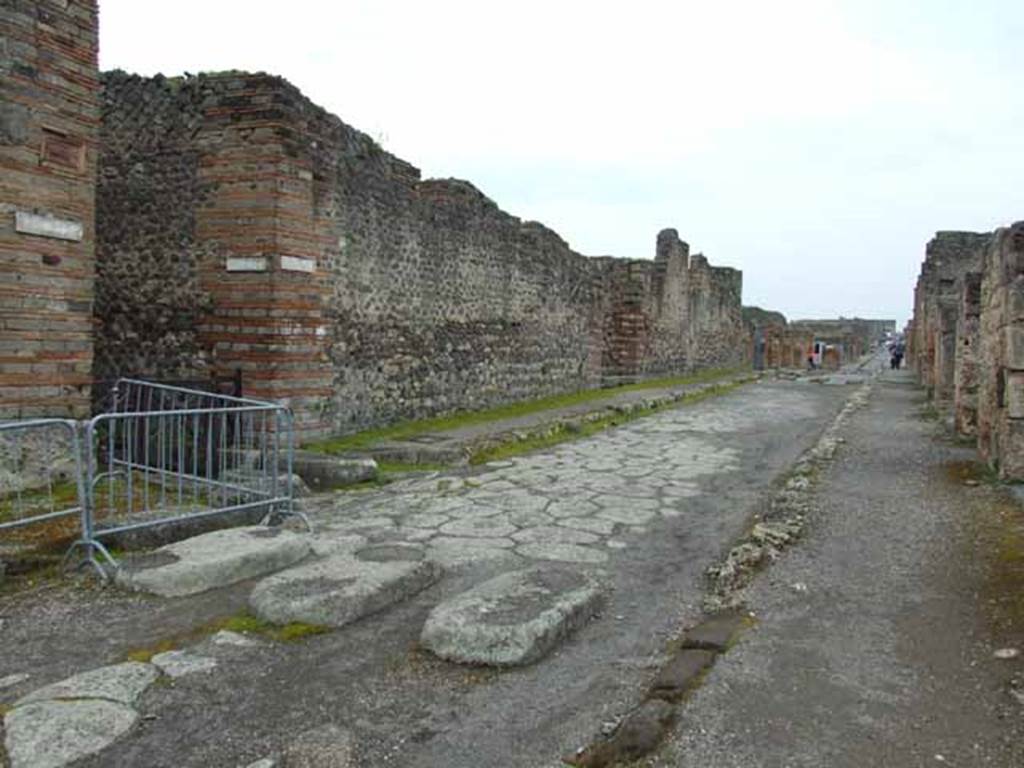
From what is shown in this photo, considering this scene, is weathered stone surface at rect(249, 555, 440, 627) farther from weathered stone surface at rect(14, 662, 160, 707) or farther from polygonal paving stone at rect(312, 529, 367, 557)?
weathered stone surface at rect(14, 662, 160, 707)

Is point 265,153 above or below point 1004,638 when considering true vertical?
above

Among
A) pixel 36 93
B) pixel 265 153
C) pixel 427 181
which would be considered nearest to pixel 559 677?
pixel 36 93

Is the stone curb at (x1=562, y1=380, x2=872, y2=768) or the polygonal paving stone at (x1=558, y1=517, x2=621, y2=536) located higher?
the stone curb at (x1=562, y1=380, x2=872, y2=768)

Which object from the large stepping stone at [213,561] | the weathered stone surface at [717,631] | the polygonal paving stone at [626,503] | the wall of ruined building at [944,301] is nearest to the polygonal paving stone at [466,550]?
the large stepping stone at [213,561]

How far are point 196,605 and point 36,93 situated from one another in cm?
407

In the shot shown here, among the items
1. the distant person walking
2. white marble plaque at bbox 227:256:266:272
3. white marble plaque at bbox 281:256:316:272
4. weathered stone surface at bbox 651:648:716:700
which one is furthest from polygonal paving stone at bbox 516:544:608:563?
the distant person walking

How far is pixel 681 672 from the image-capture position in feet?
10.8

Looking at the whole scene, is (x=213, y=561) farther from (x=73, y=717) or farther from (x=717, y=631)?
(x=717, y=631)

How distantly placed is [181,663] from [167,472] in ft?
9.82

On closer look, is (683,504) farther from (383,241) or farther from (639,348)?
(639,348)

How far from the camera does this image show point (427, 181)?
11781mm

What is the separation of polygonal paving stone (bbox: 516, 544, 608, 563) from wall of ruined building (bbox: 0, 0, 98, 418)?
3731 millimetres

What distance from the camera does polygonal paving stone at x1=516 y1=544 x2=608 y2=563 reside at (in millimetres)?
5137

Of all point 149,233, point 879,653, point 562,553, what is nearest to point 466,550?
point 562,553
